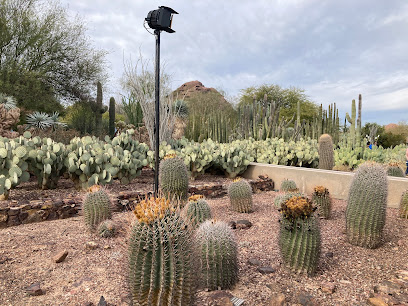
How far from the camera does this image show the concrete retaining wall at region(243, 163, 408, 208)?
5.41 metres

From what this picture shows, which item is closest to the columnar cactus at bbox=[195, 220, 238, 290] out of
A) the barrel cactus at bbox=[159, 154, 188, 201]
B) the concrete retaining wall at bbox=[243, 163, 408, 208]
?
the barrel cactus at bbox=[159, 154, 188, 201]

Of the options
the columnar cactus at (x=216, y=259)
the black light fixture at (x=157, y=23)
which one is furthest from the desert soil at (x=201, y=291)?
the black light fixture at (x=157, y=23)

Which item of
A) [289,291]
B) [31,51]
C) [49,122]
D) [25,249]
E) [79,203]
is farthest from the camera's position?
[31,51]

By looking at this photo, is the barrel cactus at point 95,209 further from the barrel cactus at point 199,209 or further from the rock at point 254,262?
the rock at point 254,262

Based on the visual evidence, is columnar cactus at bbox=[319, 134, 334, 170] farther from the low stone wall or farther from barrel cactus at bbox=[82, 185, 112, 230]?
barrel cactus at bbox=[82, 185, 112, 230]

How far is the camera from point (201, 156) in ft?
22.9

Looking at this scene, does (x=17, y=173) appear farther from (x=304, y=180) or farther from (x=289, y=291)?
(x=304, y=180)

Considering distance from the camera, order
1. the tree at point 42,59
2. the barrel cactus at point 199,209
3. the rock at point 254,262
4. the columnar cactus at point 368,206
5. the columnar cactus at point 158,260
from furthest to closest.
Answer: the tree at point 42,59 < the barrel cactus at point 199,209 < the columnar cactus at point 368,206 < the rock at point 254,262 < the columnar cactus at point 158,260

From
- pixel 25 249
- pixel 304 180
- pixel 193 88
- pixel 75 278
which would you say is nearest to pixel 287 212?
pixel 75 278

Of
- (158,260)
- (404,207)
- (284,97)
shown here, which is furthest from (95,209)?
(284,97)

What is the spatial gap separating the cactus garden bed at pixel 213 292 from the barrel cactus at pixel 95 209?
18 centimetres

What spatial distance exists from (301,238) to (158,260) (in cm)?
153

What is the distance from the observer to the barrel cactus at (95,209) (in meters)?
3.95

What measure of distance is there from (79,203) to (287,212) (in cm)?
332
